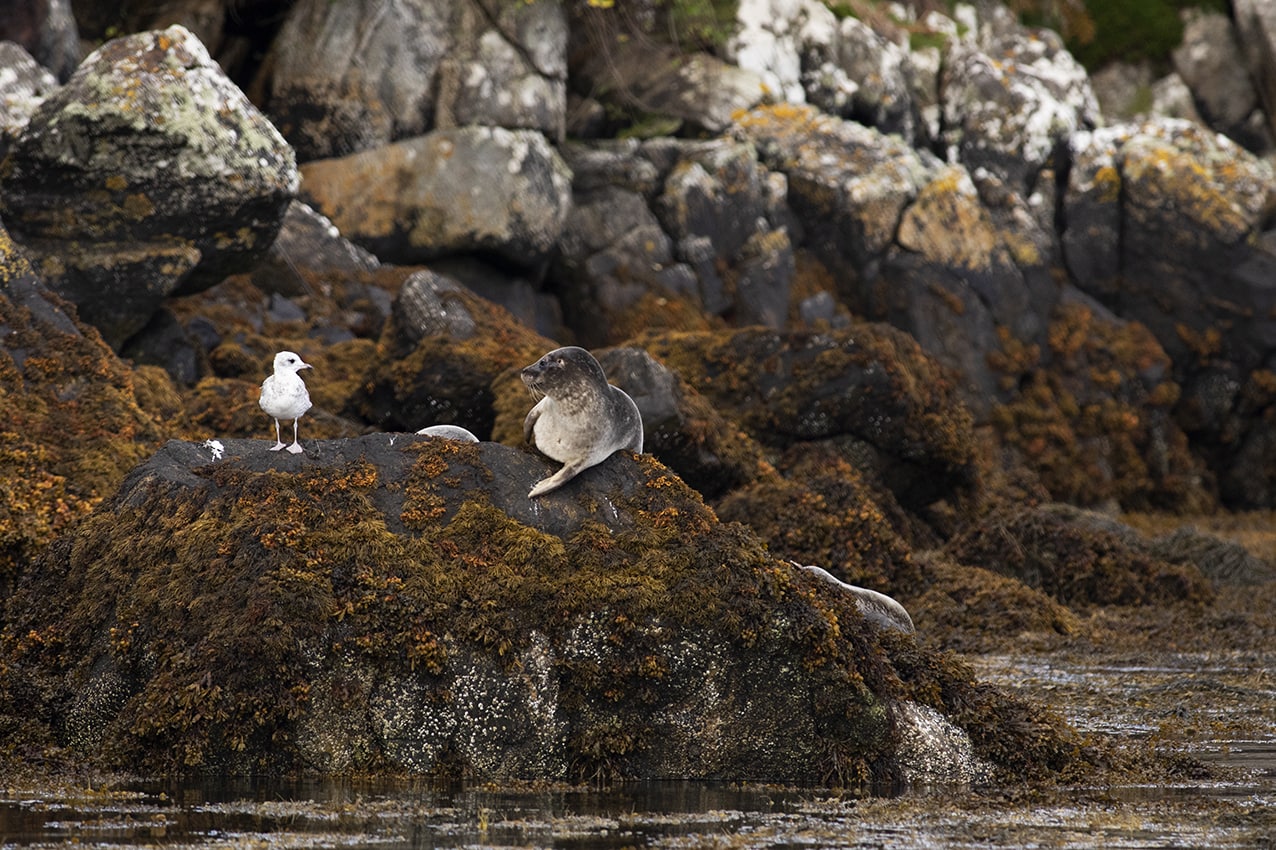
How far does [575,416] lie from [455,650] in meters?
1.48

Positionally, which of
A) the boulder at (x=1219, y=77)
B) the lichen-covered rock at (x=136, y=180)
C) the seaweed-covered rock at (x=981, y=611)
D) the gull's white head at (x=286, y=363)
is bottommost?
the seaweed-covered rock at (x=981, y=611)

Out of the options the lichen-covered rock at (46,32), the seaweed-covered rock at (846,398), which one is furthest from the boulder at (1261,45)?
the lichen-covered rock at (46,32)

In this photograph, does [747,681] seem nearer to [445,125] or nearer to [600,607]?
[600,607]

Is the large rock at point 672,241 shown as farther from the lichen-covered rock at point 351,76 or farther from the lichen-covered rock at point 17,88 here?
the lichen-covered rock at point 17,88

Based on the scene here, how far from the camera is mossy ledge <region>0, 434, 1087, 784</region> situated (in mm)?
6238

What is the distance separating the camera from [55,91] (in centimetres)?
1305

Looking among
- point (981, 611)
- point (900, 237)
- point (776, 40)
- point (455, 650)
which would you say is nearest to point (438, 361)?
point (981, 611)

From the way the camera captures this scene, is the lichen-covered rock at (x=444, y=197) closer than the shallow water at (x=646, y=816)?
No

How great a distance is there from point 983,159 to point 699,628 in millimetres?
16744

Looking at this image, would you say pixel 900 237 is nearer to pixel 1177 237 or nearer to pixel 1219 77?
pixel 1177 237

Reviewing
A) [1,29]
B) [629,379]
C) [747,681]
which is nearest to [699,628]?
[747,681]

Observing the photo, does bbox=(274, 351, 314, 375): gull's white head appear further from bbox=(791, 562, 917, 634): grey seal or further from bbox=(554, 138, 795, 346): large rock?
bbox=(554, 138, 795, 346): large rock

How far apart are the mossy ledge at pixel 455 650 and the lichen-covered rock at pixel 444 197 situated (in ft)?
34.5

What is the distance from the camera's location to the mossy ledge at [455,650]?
20.5ft
